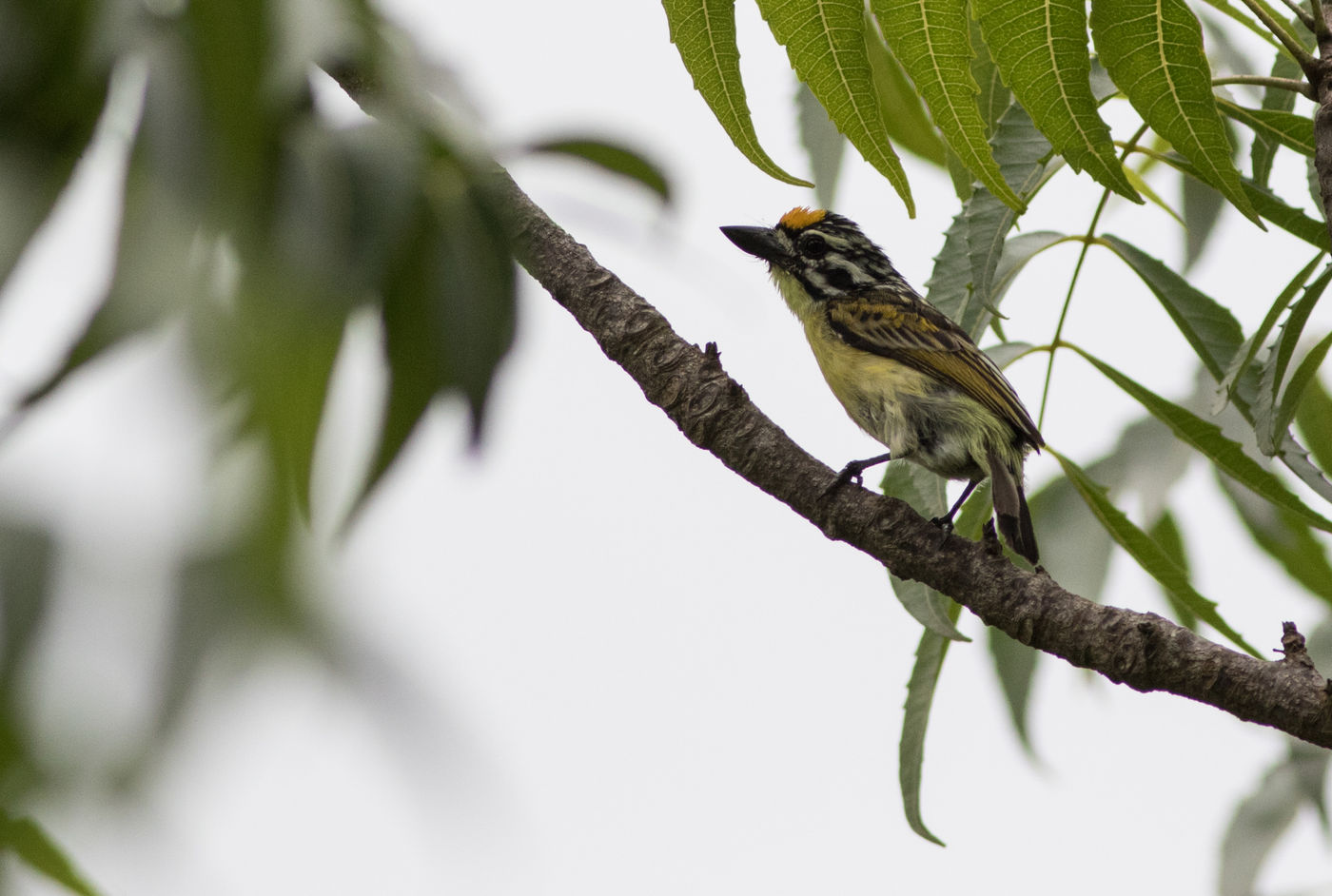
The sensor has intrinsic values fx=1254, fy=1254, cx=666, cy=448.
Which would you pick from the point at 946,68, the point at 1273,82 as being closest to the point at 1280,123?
the point at 1273,82

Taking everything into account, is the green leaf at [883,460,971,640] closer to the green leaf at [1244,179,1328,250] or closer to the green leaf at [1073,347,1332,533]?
the green leaf at [1073,347,1332,533]

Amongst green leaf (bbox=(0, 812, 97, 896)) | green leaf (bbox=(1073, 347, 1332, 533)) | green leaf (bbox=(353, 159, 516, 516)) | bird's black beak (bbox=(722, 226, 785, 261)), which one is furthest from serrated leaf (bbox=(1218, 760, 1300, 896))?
green leaf (bbox=(0, 812, 97, 896))

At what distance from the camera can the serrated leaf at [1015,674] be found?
2744 mm

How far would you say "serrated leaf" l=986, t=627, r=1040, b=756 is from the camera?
274cm

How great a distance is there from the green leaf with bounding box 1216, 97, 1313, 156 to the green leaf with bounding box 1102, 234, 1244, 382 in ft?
1.06

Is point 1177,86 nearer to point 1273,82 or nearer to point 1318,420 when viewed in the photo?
point 1273,82

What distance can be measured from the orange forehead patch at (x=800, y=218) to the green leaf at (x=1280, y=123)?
189 centimetres

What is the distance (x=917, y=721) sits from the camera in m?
2.14

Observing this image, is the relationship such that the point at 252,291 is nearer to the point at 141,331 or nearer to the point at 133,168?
the point at 141,331

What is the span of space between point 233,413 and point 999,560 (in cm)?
126

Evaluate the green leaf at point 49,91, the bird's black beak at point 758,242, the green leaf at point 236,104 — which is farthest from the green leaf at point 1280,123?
the bird's black beak at point 758,242

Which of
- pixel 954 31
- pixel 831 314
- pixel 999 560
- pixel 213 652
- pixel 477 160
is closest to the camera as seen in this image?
pixel 213 652

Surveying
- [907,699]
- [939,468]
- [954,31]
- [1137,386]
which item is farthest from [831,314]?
[954,31]

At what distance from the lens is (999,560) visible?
6.25 feet
